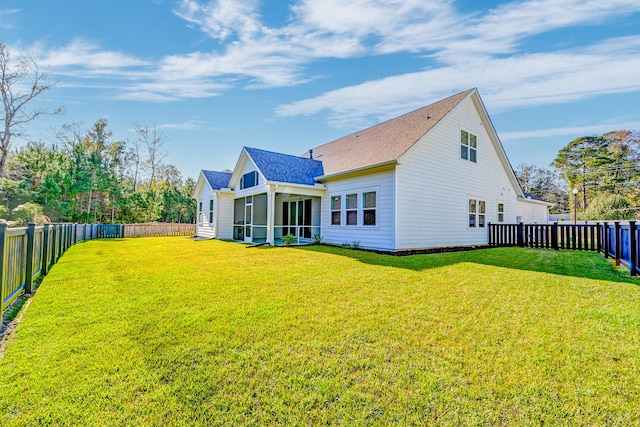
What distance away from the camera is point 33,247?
5305 millimetres

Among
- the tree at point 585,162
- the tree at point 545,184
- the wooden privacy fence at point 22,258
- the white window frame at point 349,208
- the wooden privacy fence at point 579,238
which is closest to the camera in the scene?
the wooden privacy fence at point 22,258

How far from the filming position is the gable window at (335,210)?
42.7 feet

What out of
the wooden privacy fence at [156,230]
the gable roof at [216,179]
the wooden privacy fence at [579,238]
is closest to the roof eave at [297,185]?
the gable roof at [216,179]

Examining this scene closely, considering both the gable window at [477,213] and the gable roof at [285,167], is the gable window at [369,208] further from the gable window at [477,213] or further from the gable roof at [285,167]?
the gable window at [477,213]

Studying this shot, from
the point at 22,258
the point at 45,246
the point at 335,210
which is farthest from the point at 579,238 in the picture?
the point at 45,246

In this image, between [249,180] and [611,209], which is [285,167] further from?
[611,209]

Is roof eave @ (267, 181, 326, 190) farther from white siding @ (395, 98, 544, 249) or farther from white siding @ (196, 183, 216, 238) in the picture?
white siding @ (196, 183, 216, 238)

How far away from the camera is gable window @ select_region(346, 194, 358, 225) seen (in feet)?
39.8

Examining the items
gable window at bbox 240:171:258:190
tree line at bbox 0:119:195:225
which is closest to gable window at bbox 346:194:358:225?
gable window at bbox 240:171:258:190

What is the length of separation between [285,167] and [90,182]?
18170 millimetres

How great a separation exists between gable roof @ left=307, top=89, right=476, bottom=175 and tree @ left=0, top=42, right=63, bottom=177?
81.2 ft

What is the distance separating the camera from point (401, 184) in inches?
416

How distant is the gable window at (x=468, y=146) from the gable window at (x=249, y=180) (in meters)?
9.96

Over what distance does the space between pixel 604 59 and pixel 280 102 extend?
13884 mm
